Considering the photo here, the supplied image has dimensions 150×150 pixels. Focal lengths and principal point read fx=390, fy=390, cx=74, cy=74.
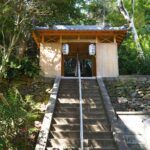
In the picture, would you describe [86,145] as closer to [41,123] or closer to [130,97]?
[41,123]

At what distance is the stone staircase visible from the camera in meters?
10.1

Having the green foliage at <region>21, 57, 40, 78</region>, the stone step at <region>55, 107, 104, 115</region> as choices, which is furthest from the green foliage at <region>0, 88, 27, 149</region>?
the green foliage at <region>21, 57, 40, 78</region>

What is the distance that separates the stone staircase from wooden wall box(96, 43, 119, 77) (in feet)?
9.62

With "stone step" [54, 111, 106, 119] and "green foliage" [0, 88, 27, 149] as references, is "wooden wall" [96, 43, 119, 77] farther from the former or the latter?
"green foliage" [0, 88, 27, 149]

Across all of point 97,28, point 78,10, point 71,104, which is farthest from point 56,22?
point 71,104

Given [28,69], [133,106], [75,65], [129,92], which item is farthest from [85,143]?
[75,65]

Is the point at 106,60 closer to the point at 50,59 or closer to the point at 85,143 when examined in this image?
the point at 50,59

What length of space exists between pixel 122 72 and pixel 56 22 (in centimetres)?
459

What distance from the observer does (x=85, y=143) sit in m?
10.1

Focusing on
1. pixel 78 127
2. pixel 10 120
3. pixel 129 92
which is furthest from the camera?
pixel 129 92

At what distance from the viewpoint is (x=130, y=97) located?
14336 millimetres

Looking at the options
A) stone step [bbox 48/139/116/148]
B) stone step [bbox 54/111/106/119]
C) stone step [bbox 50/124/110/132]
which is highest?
stone step [bbox 54/111/106/119]

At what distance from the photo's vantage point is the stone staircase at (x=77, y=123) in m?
10.1

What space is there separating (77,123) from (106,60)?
6.61 m
